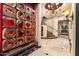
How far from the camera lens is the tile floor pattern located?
1.26 m

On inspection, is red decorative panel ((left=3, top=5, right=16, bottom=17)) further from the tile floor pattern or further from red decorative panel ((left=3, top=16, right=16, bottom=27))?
the tile floor pattern

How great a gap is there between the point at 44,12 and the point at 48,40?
22 cm

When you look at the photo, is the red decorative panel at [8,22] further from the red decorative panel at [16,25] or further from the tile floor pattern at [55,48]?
the tile floor pattern at [55,48]

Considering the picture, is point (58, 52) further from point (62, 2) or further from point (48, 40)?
point (62, 2)

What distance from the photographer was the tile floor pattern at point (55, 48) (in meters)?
1.26

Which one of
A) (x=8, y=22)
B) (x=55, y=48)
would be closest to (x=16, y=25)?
(x=8, y=22)

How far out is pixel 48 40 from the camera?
1.28 metres

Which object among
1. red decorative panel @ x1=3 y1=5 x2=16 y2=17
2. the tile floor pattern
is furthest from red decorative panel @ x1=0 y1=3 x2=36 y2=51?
the tile floor pattern

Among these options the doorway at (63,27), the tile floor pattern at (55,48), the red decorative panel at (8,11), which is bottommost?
the tile floor pattern at (55,48)

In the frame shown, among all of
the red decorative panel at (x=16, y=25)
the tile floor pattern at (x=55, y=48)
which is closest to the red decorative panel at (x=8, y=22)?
the red decorative panel at (x=16, y=25)

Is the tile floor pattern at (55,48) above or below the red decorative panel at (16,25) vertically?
below

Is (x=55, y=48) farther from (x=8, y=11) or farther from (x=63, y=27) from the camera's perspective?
(x=8, y=11)

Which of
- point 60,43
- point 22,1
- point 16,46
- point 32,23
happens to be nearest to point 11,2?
point 22,1

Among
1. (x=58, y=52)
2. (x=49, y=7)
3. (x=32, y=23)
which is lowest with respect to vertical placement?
(x=58, y=52)
